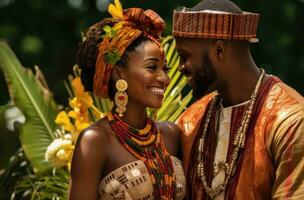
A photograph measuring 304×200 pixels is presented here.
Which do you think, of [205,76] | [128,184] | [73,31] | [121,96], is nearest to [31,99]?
[205,76]

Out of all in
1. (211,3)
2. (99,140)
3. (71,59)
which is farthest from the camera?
Answer: (71,59)

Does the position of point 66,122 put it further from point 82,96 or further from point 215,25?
point 215,25

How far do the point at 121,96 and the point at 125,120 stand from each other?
0.13 m

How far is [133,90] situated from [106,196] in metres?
0.53

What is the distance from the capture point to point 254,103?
6.51 m

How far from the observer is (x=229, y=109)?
21.6 feet

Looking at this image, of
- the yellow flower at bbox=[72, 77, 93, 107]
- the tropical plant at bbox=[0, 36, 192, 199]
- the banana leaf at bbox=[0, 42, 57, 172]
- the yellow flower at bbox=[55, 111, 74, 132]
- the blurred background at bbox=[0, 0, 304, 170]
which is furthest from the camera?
the blurred background at bbox=[0, 0, 304, 170]

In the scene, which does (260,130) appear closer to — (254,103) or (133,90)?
(254,103)

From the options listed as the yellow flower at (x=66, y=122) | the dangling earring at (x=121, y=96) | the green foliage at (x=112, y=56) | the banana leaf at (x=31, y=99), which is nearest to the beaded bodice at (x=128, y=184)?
the dangling earring at (x=121, y=96)

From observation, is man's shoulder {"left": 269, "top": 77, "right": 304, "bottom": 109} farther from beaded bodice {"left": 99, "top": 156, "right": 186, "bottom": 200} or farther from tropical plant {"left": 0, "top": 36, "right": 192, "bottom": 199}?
tropical plant {"left": 0, "top": 36, "right": 192, "bottom": 199}

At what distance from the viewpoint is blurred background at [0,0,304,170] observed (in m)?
12.4

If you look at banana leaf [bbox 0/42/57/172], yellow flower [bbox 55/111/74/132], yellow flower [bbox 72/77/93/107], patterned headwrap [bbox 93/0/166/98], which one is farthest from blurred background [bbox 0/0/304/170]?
patterned headwrap [bbox 93/0/166/98]

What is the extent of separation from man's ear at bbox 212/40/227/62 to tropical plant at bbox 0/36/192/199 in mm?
1300

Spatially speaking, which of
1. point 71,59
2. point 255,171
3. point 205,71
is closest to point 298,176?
point 255,171
